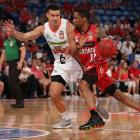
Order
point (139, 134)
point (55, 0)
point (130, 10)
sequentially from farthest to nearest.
→ 1. point (130, 10)
2. point (55, 0)
3. point (139, 134)

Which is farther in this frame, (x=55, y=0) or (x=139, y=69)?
(x=55, y=0)

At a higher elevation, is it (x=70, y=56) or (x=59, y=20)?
(x=59, y=20)

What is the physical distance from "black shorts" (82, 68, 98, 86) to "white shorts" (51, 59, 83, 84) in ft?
1.03

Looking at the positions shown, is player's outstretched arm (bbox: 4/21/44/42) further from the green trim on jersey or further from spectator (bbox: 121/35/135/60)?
spectator (bbox: 121/35/135/60)

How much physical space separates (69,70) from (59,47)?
37 centimetres

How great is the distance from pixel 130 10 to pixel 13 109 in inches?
495

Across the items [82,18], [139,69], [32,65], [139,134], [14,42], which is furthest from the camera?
[139,69]

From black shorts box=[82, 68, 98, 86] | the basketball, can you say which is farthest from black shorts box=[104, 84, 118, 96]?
the basketball

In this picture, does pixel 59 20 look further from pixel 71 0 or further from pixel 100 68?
pixel 71 0

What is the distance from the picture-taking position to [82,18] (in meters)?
7.08

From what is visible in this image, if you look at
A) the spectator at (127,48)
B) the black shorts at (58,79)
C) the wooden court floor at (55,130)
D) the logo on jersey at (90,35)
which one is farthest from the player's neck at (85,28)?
the spectator at (127,48)

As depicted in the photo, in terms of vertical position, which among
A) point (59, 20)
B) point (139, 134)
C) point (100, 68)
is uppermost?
point (59, 20)

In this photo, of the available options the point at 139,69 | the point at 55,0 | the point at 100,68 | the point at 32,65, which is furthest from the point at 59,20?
the point at 55,0

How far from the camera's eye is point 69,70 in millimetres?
7371
